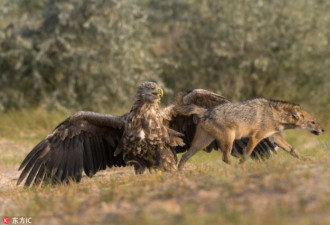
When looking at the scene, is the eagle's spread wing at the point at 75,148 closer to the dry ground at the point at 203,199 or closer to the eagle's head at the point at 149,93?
the eagle's head at the point at 149,93

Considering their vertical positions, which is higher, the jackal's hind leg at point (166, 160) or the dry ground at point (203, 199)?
the dry ground at point (203, 199)

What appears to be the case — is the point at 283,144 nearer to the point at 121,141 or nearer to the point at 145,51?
the point at 121,141

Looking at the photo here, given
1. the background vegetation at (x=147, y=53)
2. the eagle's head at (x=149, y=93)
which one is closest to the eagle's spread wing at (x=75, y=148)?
the eagle's head at (x=149, y=93)

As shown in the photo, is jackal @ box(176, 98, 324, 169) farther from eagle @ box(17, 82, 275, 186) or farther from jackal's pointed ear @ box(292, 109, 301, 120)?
eagle @ box(17, 82, 275, 186)

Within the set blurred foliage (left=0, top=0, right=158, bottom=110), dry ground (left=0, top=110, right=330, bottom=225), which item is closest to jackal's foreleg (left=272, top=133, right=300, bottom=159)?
dry ground (left=0, top=110, right=330, bottom=225)

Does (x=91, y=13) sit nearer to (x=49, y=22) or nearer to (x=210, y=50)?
(x=49, y=22)

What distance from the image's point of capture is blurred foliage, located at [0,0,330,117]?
1762 cm

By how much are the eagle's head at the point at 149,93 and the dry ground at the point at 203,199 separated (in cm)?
152

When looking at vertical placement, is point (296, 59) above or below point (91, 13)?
below

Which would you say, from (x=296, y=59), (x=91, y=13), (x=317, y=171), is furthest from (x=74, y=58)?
(x=317, y=171)

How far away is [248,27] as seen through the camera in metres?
18.2

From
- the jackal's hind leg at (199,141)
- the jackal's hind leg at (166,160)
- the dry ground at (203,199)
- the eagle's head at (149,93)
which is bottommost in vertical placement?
the jackal's hind leg at (166,160)

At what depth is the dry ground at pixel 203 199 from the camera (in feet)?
13.6

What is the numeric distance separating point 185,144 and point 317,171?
3.43 m
